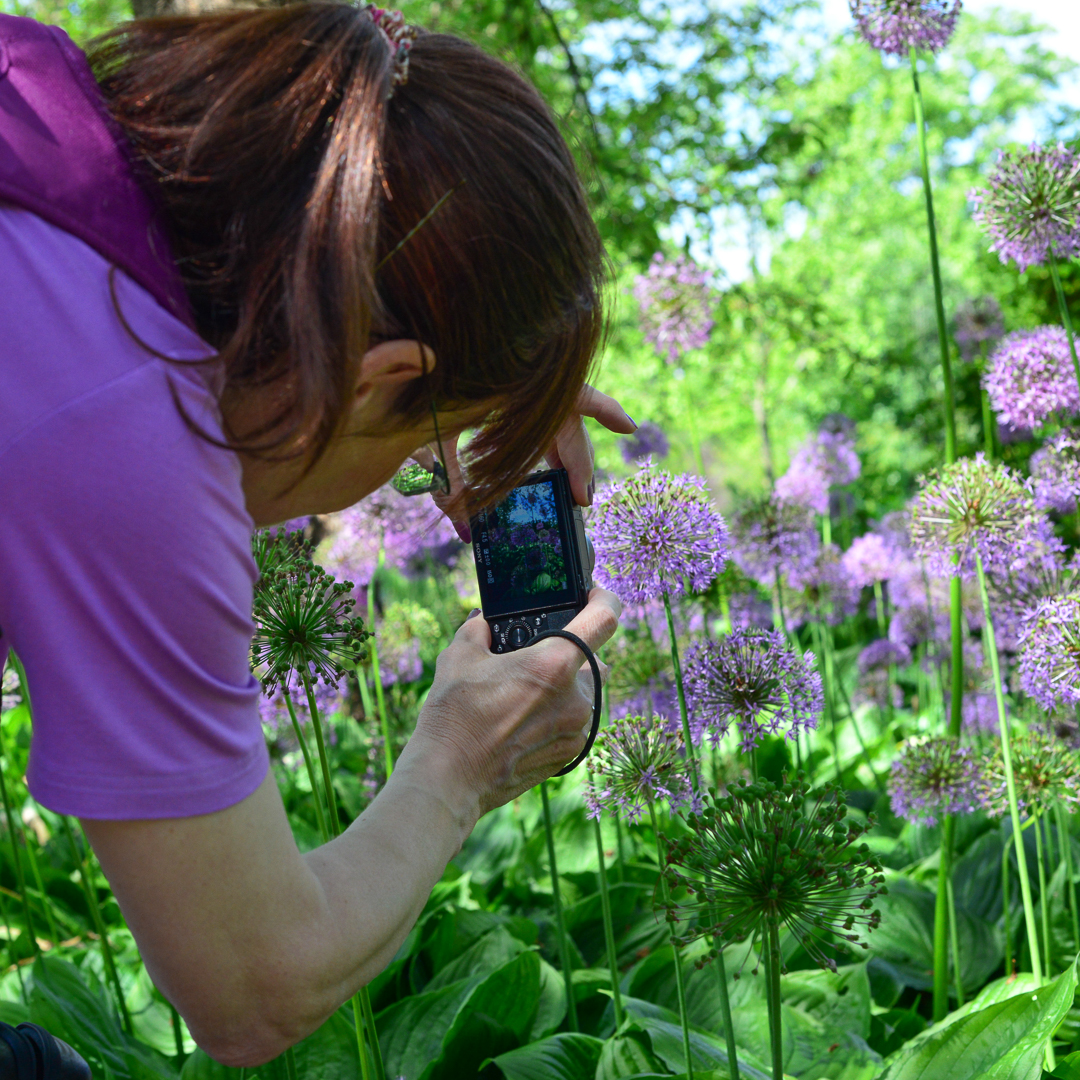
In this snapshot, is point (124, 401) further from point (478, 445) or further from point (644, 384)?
point (644, 384)

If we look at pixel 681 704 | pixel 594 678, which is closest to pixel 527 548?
pixel 594 678

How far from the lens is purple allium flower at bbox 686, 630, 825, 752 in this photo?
2197mm

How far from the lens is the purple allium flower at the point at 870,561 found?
514cm

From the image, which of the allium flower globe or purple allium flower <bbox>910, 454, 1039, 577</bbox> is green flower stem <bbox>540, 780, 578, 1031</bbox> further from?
purple allium flower <bbox>910, 454, 1039, 577</bbox>

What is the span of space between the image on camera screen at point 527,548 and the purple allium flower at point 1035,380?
1.80 m

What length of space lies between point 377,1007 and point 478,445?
7.04 feet

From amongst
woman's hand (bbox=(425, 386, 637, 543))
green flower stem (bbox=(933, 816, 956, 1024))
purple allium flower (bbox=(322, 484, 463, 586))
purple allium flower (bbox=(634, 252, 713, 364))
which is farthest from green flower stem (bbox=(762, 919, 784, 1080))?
purple allium flower (bbox=(634, 252, 713, 364))

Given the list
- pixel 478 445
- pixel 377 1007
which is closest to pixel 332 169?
pixel 478 445

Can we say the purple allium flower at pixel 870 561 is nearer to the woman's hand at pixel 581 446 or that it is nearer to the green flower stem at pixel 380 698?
the green flower stem at pixel 380 698

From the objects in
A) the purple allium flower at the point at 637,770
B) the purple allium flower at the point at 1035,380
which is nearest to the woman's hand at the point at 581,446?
the purple allium flower at the point at 637,770

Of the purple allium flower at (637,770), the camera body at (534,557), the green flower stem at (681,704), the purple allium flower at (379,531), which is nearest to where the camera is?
the camera body at (534,557)

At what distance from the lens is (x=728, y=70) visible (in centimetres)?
1152

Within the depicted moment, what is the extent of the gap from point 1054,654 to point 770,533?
4.45 feet

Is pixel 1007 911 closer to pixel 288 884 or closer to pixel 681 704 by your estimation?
pixel 681 704
